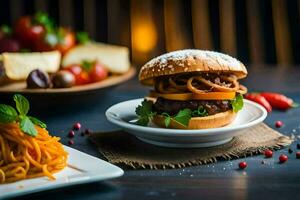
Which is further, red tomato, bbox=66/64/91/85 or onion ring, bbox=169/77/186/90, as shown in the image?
red tomato, bbox=66/64/91/85

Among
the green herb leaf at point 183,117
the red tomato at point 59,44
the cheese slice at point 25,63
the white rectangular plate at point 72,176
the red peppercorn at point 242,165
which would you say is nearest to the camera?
the white rectangular plate at point 72,176

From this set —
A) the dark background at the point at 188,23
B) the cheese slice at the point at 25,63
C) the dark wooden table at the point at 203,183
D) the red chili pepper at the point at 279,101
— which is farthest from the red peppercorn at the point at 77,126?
the dark background at the point at 188,23

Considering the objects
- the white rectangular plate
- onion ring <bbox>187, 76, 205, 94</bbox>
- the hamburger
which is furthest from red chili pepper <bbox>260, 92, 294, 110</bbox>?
the white rectangular plate

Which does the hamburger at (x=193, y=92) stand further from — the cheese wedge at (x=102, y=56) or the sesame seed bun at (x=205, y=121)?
the cheese wedge at (x=102, y=56)

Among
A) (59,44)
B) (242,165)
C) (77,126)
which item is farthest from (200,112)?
(59,44)

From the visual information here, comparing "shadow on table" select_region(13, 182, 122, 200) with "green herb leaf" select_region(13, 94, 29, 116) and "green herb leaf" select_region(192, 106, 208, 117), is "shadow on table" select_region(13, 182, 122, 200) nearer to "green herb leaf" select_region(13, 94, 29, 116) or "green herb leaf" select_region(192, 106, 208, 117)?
"green herb leaf" select_region(13, 94, 29, 116)

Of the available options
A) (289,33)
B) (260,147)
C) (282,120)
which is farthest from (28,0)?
(260,147)
